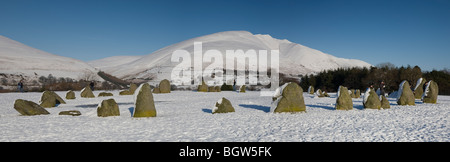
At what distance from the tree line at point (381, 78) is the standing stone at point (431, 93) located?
17.4 m

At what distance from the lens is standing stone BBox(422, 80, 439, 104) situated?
54.3 feet

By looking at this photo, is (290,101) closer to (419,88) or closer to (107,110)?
(107,110)

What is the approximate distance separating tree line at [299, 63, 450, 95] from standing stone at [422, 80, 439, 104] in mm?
17389

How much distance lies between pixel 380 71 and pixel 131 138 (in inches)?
1497

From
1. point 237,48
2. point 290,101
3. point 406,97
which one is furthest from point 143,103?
point 237,48

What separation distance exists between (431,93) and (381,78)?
2025 centimetres

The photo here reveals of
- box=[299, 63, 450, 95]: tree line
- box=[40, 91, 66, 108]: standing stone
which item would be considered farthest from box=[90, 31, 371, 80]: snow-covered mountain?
box=[40, 91, 66, 108]: standing stone

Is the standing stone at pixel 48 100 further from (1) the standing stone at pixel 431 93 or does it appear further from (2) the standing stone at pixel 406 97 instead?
(1) the standing stone at pixel 431 93

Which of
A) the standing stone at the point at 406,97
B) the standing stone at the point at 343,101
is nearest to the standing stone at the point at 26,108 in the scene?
the standing stone at the point at 343,101

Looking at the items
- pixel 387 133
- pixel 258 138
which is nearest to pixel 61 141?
pixel 258 138
